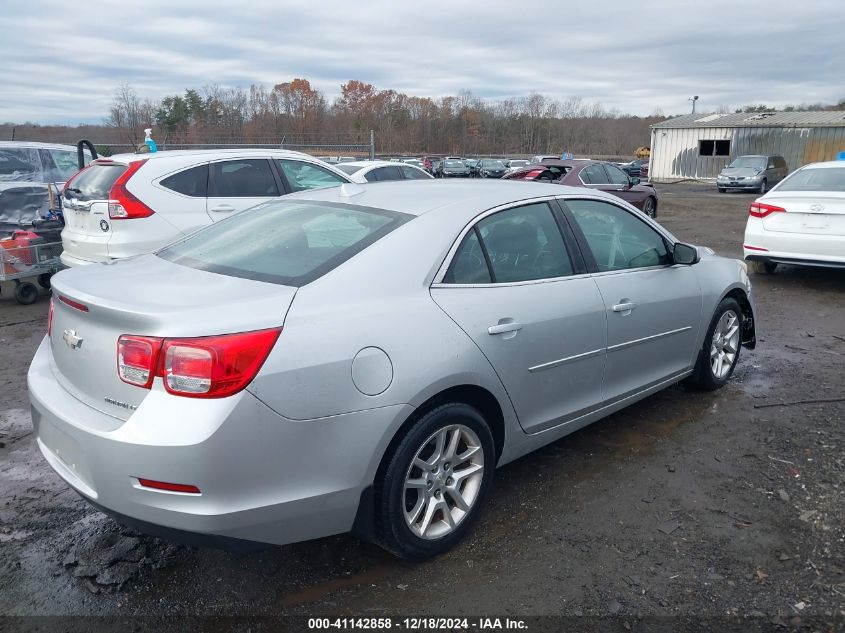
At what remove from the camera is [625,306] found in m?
3.81

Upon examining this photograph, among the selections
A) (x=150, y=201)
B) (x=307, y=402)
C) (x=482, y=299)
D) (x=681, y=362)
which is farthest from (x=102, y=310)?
(x=150, y=201)

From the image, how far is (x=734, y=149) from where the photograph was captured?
37062mm

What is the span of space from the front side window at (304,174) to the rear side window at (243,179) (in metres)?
0.20

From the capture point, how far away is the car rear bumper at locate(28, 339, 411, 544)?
7.50ft

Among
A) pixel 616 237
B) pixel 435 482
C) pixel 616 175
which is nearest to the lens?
pixel 435 482

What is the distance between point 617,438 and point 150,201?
5.12 metres

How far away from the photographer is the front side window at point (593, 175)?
1455 centimetres

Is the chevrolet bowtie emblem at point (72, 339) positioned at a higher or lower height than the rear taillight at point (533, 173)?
lower

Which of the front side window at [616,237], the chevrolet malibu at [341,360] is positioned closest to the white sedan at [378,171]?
the front side window at [616,237]

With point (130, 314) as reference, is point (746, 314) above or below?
below

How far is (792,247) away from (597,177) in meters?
7.08

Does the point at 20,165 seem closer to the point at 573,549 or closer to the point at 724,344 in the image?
the point at 724,344

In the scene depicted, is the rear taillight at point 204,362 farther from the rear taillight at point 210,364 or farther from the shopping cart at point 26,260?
the shopping cart at point 26,260

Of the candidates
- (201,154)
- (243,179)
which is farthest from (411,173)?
(201,154)
